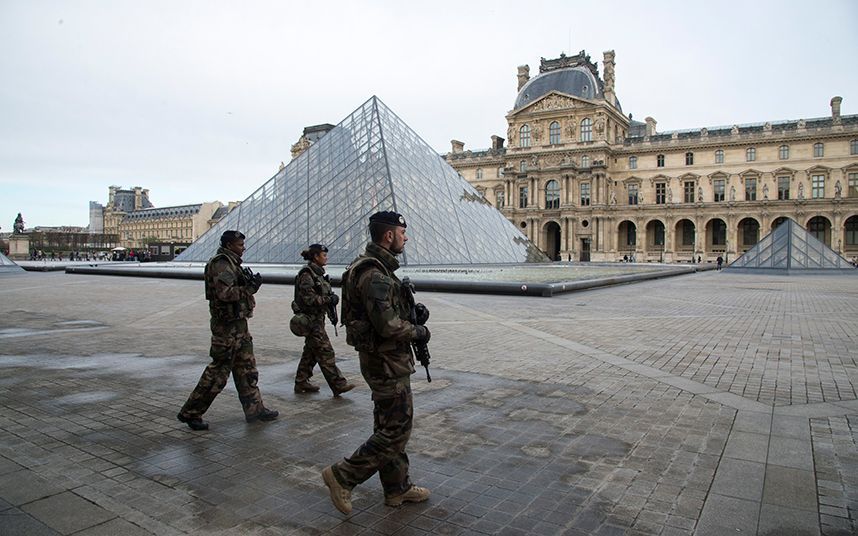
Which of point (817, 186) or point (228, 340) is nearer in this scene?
point (228, 340)

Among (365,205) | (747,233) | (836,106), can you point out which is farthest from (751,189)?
(365,205)

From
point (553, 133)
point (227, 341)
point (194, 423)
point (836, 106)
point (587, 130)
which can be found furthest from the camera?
point (553, 133)

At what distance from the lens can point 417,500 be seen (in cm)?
306

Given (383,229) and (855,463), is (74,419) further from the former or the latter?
(855,463)

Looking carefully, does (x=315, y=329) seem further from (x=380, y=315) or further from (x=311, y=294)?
(x=380, y=315)

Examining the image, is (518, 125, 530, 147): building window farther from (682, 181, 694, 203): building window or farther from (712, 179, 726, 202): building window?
(712, 179, 726, 202): building window

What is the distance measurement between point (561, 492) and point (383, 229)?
1.74m

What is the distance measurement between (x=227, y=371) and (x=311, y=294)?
1.17m

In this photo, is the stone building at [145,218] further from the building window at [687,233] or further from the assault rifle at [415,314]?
the assault rifle at [415,314]

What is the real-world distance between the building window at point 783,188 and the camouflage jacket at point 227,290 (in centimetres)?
6092

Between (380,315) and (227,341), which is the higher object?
(380,315)

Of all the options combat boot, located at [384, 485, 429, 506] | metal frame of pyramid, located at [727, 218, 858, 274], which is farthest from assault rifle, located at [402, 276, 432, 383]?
metal frame of pyramid, located at [727, 218, 858, 274]

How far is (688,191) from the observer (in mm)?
59438

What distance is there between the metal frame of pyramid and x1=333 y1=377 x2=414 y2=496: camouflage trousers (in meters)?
36.2
